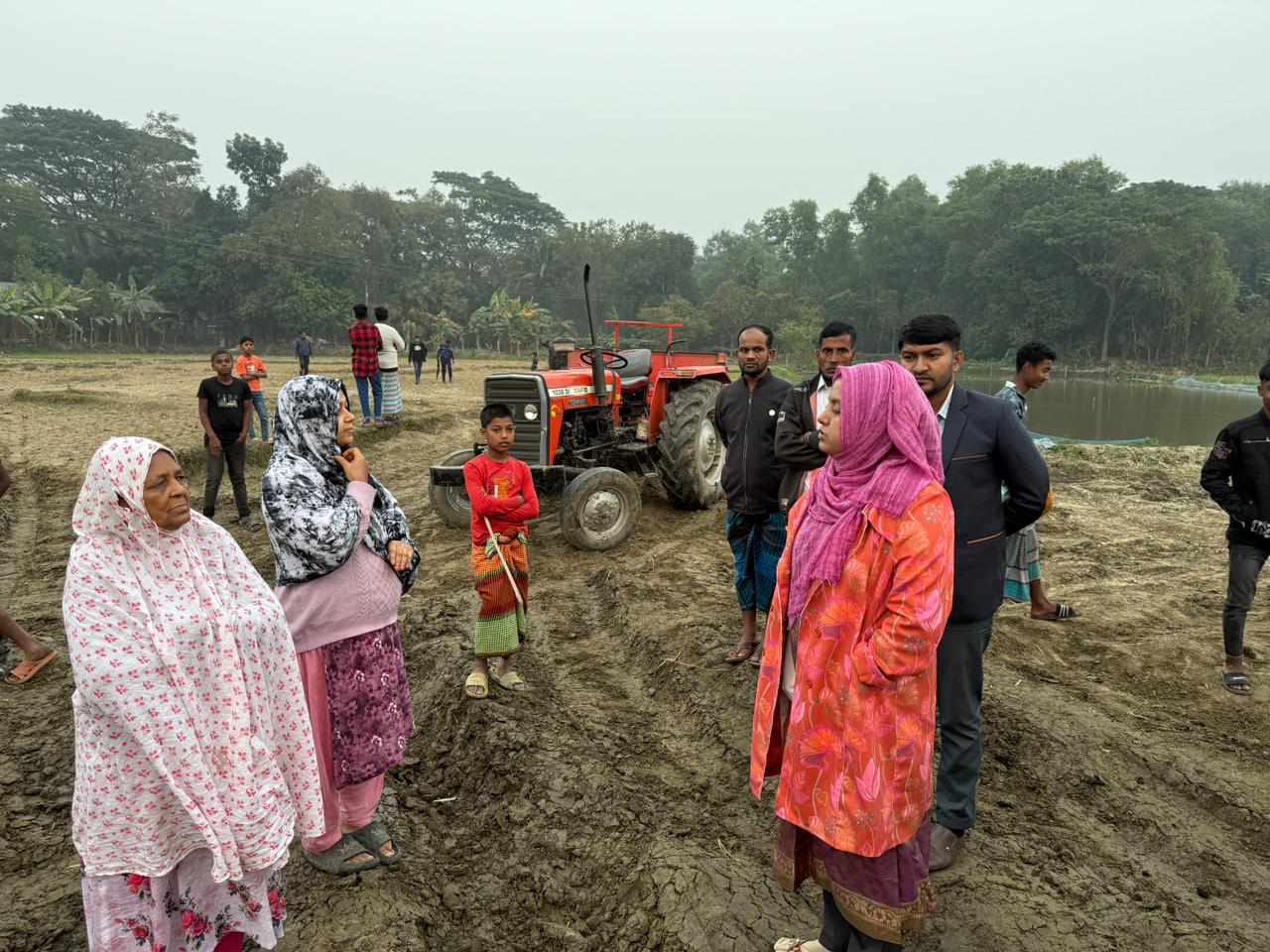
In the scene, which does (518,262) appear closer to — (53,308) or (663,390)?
(53,308)

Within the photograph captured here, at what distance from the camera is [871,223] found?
57.8 meters

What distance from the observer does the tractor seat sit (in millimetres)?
6996

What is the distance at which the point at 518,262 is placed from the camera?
49.1 meters

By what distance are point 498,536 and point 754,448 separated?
1259 millimetres

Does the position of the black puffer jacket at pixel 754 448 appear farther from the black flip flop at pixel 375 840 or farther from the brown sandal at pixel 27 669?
the brown sandal at pixel 27 669

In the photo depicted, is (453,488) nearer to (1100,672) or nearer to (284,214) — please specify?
(1100,672)

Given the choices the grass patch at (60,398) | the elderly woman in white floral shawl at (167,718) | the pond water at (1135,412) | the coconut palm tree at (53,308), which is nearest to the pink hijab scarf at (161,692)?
the elderly woman in white floral shawl at (167,718)

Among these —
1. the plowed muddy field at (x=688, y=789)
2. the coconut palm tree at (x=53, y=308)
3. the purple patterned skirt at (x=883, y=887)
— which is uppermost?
the coconut palm tree at (x=53, y=308)

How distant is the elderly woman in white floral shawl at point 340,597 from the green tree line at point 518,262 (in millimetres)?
32110

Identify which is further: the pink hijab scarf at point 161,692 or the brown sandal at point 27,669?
the brown sandal at point 27,669

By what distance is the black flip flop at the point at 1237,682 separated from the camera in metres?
3.53

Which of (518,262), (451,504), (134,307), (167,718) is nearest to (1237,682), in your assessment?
(167,718)

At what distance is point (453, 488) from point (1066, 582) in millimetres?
4553

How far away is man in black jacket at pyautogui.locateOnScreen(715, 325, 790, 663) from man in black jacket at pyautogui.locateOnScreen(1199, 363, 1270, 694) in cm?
192
